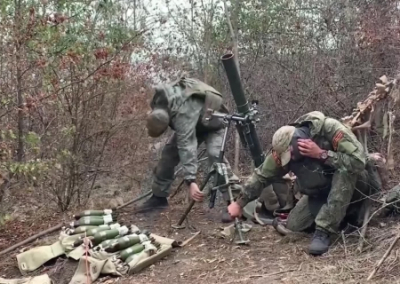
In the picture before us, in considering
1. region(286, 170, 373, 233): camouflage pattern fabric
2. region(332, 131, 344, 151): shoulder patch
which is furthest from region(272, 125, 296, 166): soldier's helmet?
region(286, 170, 373, 233): camouflage pattern fabric

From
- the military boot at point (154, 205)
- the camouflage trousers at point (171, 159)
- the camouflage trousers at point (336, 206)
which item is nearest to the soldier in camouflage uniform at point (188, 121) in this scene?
the camouflage trousers at point (171, 159)

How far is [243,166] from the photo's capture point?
9.12 m

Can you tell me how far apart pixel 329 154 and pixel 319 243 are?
2.37 ft

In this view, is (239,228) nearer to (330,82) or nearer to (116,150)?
(116,150)

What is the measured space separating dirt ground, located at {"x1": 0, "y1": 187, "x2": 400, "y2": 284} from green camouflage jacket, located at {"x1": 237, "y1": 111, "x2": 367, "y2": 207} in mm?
486

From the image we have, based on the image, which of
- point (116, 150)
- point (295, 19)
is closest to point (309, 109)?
point (295, 19)

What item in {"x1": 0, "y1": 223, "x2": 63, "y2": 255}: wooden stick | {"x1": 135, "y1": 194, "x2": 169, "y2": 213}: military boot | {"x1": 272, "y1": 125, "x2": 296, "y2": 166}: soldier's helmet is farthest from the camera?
{"x1": 135, "y1": 194, "x2": 169, "y2": 213}: military boot

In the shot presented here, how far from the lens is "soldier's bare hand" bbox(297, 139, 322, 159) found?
509 centimetres

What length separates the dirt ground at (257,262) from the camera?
4613 mm

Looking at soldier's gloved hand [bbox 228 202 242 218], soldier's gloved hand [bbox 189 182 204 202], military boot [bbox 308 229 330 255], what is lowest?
military boot [bbox 308 229 330 255]

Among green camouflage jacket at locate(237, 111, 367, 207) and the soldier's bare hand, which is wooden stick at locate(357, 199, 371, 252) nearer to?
green camouflage jacket at locate(237, 111, 367, 207)

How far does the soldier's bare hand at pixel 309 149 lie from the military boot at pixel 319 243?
25.2 inches

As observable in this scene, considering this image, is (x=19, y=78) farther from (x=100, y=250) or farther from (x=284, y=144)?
(x=284, y=144)

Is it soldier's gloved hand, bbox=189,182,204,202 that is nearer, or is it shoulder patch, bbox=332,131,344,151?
shoulder patch, bbox=332,131,344,151
